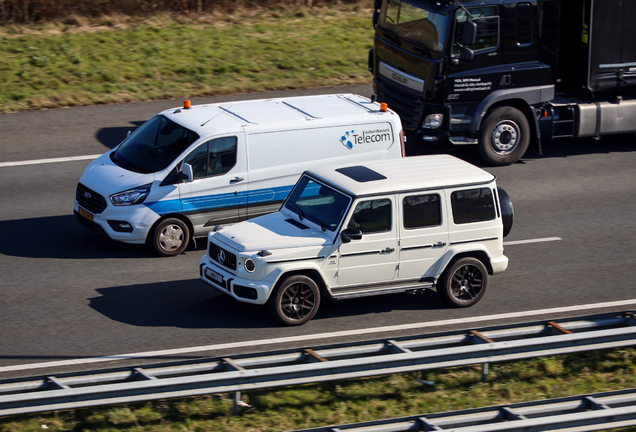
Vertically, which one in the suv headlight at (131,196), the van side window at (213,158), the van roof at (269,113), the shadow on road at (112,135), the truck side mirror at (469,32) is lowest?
the shadow on road at (112,135)

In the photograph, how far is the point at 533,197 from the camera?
14.9 meters

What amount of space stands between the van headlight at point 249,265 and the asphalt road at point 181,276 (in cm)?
73

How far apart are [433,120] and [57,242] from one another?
7.25 meters

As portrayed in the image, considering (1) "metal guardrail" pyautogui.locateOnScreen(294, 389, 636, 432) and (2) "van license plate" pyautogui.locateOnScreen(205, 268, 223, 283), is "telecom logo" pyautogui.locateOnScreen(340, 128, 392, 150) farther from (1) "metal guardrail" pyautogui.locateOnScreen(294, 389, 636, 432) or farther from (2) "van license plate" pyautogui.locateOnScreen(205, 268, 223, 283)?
(1) "metal guardrail" pyautogui.locateOnScreen(294, 389, 636, 432)

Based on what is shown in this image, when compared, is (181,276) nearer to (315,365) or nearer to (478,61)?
(315,365)

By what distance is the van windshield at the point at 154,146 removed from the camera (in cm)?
1226

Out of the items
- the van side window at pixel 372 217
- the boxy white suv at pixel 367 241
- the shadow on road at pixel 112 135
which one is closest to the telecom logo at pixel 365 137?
the boxy white suv at pixel 367 241

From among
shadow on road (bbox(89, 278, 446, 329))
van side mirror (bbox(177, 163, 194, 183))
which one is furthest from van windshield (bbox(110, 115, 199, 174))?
shadow on road (bbox(89, 278, 446, 329))

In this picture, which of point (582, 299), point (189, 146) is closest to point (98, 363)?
point (189, 146)

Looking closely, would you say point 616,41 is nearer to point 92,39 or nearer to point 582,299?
point 582,299

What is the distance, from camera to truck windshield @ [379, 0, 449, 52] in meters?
15.7

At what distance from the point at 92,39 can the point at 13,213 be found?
967 centimetres

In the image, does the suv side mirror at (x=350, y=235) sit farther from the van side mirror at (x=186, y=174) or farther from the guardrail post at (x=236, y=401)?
the van side mirror at (x=186, y=174)

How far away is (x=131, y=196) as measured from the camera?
39.2 ft
